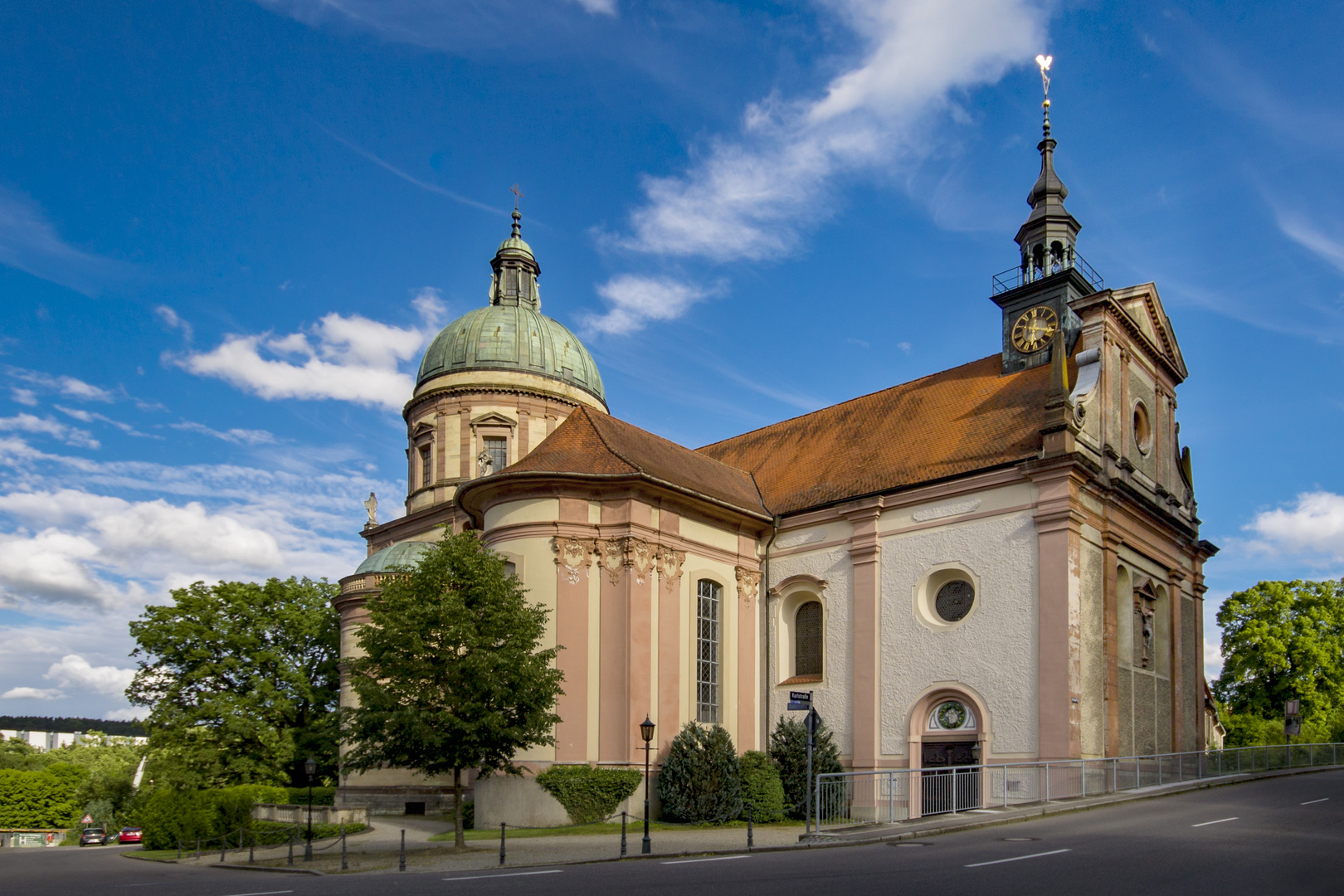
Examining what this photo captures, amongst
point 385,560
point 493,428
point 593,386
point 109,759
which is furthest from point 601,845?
point 109,759

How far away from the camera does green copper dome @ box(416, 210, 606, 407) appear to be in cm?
4381

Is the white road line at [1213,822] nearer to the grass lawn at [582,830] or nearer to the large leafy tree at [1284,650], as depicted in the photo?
the grass lawn at [582,830]

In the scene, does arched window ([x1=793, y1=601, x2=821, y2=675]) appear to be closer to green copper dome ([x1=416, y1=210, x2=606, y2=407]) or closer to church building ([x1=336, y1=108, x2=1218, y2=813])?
church building ([x1=336, y1=108, x2=1218, y2=813])

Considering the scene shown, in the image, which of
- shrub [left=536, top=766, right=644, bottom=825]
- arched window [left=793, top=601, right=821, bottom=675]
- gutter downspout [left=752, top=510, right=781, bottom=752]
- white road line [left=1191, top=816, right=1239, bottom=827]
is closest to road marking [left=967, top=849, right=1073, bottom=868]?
white road line [left=1191, top=816, right=1239, bottom=827]

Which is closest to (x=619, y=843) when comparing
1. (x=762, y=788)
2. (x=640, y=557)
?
(x=762, y=788)

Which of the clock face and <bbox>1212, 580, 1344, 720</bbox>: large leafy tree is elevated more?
the clock face

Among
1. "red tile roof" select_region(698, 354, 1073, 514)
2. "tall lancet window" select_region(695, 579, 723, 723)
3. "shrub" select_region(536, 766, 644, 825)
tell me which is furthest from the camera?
"tall lancet window" select_region(695, 579, 723, 723)

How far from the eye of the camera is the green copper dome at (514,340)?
43.8 meters

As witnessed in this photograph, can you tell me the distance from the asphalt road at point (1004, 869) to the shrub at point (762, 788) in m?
8.68

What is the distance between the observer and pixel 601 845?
20.2 metres

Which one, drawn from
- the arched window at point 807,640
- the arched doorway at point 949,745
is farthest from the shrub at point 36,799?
the arched doorway at point 949,745

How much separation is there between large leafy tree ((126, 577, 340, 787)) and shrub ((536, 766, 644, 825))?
15124mm

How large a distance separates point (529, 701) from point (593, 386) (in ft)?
86.5

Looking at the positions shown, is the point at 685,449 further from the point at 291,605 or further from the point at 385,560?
the point at 291,605
